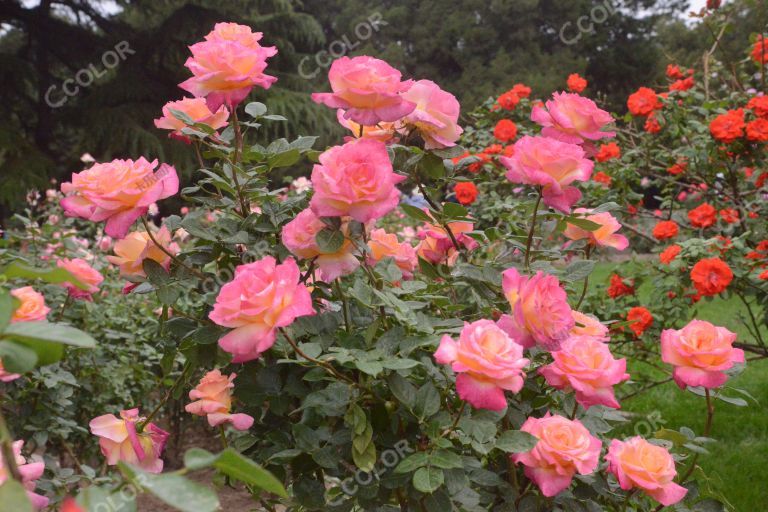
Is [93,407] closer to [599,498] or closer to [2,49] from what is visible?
[599,498]

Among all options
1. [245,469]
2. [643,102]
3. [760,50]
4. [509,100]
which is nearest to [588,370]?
[245,469]

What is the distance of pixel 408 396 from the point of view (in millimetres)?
862

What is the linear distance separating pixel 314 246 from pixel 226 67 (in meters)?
0.27

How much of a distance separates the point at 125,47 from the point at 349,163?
8.03 metres

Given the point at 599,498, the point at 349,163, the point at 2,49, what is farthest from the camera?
the point at 2,49

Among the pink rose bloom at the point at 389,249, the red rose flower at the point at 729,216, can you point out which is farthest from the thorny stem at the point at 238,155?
the red rose flower at the point at 729,216

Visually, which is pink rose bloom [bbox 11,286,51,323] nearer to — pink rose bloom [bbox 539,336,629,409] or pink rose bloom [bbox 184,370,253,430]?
pink rose bloom [bbox 184,370,253,430]

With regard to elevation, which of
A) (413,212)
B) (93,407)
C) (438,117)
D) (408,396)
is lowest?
(93,407)

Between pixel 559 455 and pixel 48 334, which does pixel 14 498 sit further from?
pixel 559 455

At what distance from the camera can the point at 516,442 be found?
828 millimetres

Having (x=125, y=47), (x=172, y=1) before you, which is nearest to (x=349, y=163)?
(x=125, y=47)

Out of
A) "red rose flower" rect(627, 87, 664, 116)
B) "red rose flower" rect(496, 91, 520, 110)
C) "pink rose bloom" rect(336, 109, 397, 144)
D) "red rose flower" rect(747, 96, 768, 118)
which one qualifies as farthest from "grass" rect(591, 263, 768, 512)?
"pink rose bloom" rect(336, 109, 397, 144)

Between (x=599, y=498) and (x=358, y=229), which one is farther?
(x=599, y=498)

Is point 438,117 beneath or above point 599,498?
above
